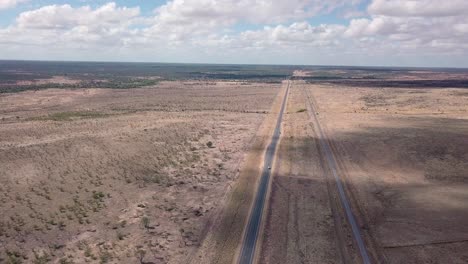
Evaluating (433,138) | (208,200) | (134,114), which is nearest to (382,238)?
(208,200)

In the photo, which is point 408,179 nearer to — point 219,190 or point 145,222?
point 219,190

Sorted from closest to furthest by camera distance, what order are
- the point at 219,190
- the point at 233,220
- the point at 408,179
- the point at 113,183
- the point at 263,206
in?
1. the point at 233,220
2. the point at 263,206
3. the point at 219,190
4. the point at 113,183
5. the point at 408,179

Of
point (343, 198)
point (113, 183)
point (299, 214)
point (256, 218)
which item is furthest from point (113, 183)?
point (343, 198)

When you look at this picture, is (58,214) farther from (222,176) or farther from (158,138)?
(158,138)

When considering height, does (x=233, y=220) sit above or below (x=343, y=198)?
below

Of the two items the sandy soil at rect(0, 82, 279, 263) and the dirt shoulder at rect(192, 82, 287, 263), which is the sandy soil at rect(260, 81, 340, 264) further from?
the sandy soil at rect(0, 82, 279, 263)

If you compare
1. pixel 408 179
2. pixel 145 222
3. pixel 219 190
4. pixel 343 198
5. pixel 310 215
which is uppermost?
pixel 408 179

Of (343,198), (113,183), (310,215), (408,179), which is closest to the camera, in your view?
(310,215)
